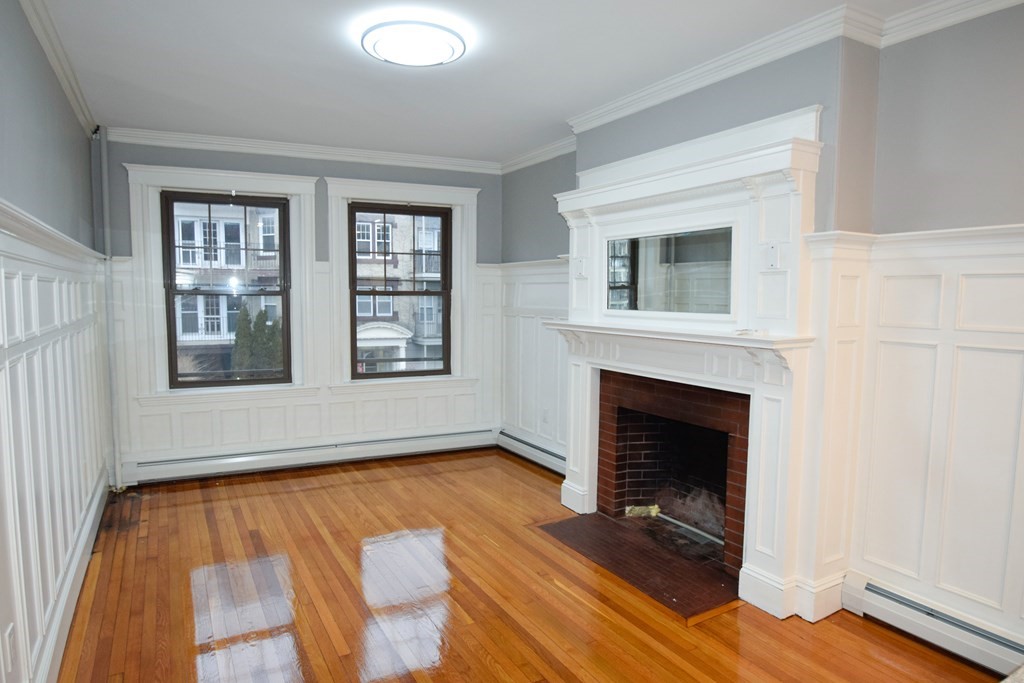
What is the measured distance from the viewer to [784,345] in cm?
278

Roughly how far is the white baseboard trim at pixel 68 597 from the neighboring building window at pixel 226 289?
1.31 m

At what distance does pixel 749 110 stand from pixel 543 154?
2.30 meters

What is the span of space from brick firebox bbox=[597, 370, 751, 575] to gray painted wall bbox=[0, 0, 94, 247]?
3199mm

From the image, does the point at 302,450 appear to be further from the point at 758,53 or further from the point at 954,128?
the point at 954,128

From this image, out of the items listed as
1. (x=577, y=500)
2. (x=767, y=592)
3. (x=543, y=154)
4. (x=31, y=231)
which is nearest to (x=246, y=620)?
(x=31, y=231)

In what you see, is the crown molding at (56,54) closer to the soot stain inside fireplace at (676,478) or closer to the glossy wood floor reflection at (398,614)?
the glossy wood floor reflection at (398,614)

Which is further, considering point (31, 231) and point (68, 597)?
point (68, 597)

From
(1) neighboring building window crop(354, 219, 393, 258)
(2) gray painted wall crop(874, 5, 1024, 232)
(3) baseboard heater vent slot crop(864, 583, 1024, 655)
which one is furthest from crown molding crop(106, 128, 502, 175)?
(3) baseboard heater vent slot crop(864, 583, 1024, 655)

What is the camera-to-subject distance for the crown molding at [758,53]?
2.74 meters

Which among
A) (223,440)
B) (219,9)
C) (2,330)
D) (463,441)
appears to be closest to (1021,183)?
(219,9)

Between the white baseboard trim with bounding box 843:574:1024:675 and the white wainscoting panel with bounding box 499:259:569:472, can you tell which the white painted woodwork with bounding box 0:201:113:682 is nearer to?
the white wainscoting panel with bounding box 499:259:569:472

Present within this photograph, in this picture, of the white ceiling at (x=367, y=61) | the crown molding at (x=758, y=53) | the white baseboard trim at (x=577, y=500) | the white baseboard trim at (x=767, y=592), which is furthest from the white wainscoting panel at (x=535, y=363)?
the white baseboard trim at (x=767, y=592)

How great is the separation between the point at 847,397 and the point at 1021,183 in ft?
3.60

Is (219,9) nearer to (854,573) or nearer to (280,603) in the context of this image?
(280,603)
